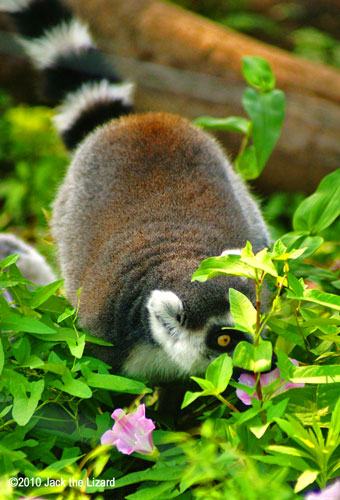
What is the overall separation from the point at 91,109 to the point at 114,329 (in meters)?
2.00

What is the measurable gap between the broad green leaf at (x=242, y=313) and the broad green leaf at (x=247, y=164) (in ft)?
6.05

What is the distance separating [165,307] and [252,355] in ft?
2.66

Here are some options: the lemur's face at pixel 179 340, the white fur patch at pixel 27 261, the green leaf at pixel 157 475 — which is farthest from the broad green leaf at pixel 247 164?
the green leaf at pixel 157 475

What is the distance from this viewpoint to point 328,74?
604cm

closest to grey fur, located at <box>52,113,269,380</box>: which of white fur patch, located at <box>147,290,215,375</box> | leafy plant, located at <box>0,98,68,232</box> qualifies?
white fur patch, located at <box>147,290,215,375</box>

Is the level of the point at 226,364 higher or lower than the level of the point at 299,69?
higher

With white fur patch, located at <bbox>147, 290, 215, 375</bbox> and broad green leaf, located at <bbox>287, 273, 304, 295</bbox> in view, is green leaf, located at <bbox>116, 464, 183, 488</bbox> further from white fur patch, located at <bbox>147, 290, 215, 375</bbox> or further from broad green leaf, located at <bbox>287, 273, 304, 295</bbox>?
white fur patch, located at <bbox>147, 290, 215, 375</bbox>

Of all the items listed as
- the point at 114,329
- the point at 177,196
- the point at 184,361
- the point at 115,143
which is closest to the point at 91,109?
the point at 115,143

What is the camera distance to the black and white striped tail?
4.29 metres

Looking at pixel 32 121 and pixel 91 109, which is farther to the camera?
pixel 32 121

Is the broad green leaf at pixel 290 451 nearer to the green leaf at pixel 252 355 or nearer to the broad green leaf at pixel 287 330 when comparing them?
the green leaf at pixel 252 355

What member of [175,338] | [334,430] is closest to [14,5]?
[175,338]

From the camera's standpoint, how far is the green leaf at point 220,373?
1855 millimetres

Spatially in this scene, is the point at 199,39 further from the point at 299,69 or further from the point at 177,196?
the point at 177,196
